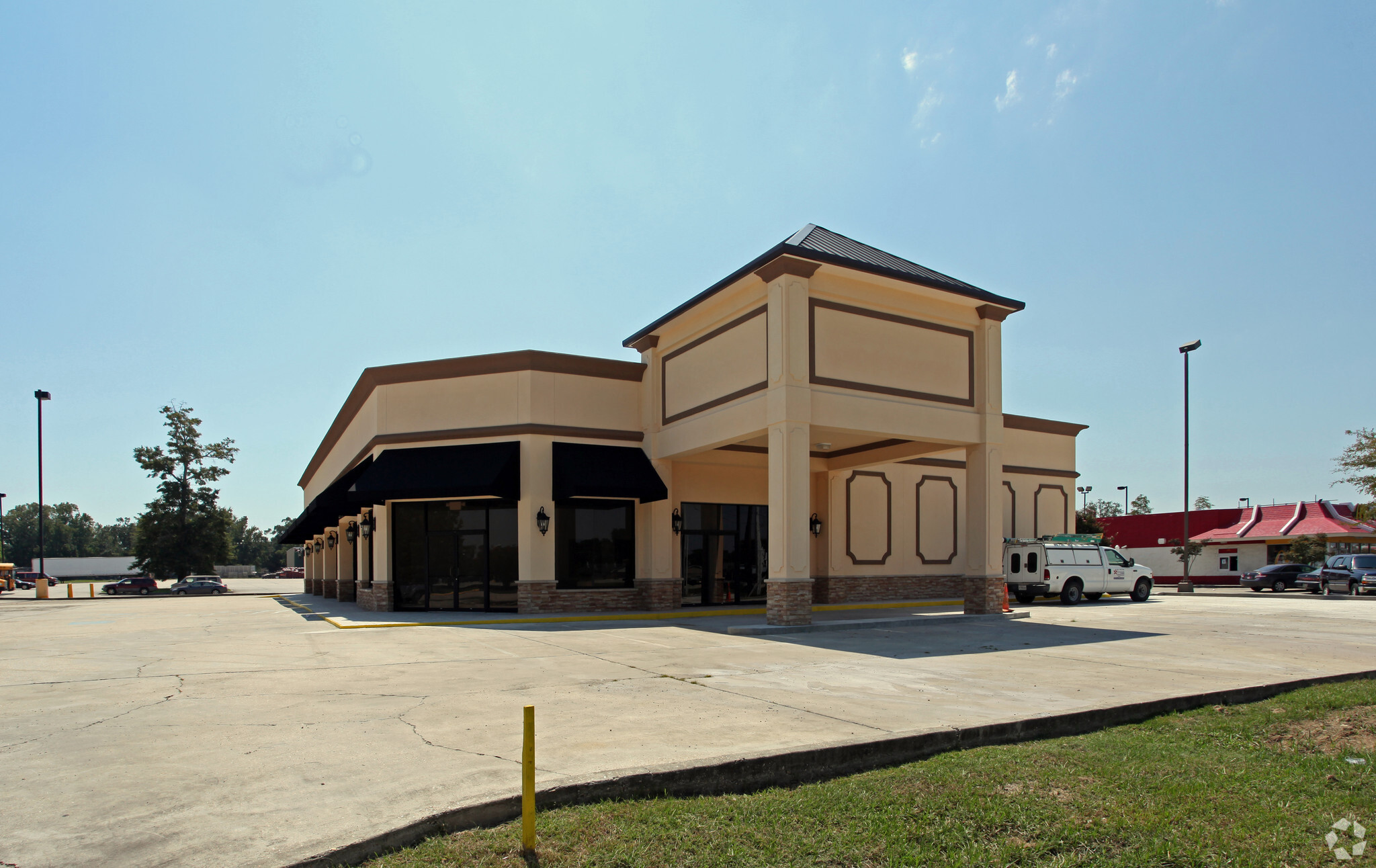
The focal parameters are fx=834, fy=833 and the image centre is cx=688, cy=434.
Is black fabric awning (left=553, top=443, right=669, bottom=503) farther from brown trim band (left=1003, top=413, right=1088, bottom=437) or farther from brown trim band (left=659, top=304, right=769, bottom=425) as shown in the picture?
brown trim band (left=1003, top=413, right=1088, bottom=437)

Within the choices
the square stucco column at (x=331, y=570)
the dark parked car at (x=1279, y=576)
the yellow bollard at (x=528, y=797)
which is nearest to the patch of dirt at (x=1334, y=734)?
the yellow bollard at (x=528, y=797)

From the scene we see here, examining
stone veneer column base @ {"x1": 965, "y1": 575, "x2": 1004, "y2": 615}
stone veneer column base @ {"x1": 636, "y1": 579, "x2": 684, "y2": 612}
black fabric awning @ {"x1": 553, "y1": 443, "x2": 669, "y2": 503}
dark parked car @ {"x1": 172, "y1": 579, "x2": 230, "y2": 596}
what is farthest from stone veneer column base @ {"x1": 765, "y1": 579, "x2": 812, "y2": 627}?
dark parked car @ {"x1": 172, "y1": 579, "x2": 230, "y2": 596}

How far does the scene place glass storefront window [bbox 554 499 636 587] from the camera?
71.5ft

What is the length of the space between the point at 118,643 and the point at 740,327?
45.2ft

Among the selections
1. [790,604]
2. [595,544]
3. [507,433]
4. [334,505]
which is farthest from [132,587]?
[790,604]

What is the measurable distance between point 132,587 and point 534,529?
38493 millimetres

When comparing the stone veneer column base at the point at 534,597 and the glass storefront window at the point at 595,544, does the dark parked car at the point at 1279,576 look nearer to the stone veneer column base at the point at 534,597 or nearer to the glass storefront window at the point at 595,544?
the glass storefront window at the point at 595,544

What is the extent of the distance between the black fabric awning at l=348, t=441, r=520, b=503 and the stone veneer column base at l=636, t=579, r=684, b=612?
4.20m

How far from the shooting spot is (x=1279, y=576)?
1513 inches

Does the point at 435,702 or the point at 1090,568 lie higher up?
the point at 435,702

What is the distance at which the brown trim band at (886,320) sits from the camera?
17.8 meters

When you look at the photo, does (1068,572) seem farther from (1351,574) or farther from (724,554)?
(1351,574)

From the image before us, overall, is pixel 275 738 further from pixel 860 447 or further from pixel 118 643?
pixel 860 447

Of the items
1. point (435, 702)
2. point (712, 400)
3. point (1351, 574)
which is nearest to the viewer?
point (435, 702)
